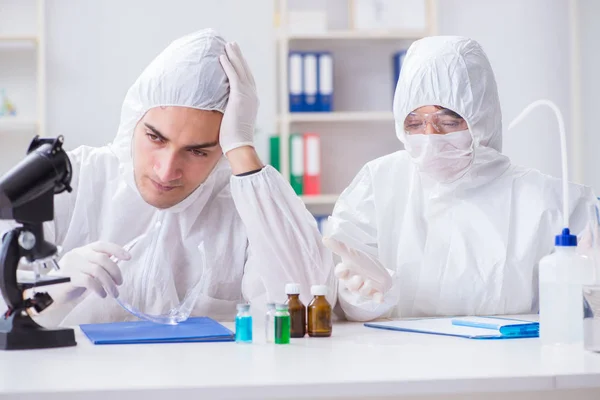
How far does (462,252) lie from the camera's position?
2.12m

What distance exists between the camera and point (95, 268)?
1559mm

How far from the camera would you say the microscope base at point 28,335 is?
50.3 inches

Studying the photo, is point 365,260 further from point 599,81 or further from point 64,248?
point 599,81

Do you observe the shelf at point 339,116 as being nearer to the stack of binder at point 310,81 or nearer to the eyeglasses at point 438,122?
the stack of binder at point 310,81

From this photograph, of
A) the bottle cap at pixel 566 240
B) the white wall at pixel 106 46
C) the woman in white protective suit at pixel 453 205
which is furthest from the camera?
the white wall at pixel 106 46

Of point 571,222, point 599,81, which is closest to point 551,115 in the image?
point 599,81

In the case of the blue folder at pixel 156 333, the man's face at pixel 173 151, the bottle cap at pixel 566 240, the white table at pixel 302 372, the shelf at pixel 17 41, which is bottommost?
the blue folder at pixel 156 333

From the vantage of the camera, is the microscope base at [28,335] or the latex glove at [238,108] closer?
the microscope base at [28,335]

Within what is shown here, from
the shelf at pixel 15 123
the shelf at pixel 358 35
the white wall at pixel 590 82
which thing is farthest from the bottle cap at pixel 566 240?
the white wall at pixel 590 82

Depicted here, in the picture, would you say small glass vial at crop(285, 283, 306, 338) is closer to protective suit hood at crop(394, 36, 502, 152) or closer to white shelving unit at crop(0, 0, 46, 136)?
protective suit hood at crop(394, 36, 502, 152)

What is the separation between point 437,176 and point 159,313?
2.84ft

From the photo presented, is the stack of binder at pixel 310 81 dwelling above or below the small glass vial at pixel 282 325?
above

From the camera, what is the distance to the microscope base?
1.28 m

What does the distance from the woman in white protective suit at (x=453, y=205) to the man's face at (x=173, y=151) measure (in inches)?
17.3
